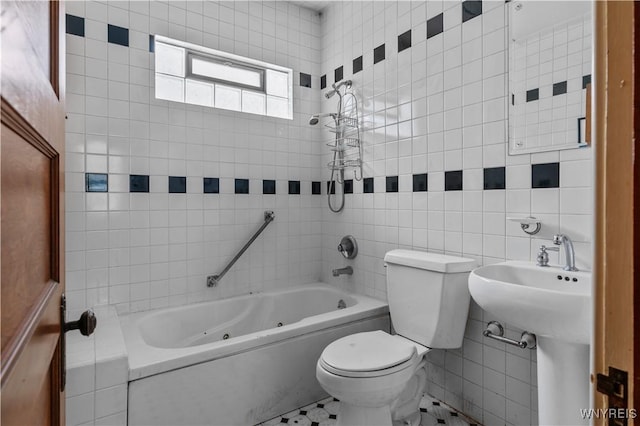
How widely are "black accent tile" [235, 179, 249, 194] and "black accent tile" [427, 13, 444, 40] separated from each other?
1.48 m

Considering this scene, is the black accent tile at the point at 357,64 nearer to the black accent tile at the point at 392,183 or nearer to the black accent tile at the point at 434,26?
the black accent tile at the point at 434,26

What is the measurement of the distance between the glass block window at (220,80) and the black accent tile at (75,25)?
401 millimetres

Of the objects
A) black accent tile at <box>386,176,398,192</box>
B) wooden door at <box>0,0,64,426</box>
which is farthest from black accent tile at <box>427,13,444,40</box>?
wooden door at <box>0,0,64,426</box>

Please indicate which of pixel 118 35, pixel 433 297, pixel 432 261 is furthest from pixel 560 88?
pixel 118 35

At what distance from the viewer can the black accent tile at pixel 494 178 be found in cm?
168

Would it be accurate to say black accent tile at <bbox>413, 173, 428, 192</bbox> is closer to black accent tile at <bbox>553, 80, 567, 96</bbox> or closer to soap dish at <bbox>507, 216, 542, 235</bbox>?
soap dish at <bbox>507, 216, 542, 235</bbox>

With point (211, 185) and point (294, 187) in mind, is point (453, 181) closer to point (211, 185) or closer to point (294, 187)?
point (294, 187)

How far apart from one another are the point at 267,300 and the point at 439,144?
5.07 feet

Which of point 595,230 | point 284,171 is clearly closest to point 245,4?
point 284,171

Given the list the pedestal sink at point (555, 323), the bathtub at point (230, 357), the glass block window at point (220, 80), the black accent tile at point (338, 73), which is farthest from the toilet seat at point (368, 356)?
the black accent tile at point (338, 73)

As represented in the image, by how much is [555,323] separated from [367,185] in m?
1.49

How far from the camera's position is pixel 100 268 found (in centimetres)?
202

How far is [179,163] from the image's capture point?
7.38ft

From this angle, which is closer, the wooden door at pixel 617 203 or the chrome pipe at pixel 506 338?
the wooden door at pixel 617 203
